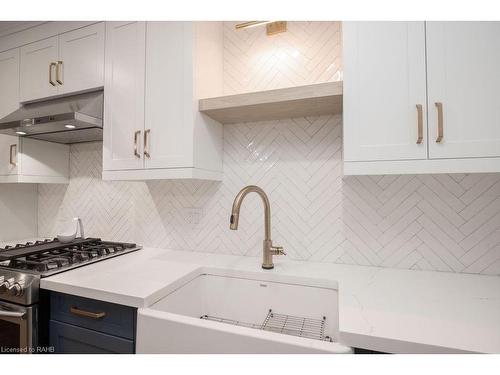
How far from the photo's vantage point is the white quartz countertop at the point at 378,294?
2.22ft

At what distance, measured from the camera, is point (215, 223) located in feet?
5.34

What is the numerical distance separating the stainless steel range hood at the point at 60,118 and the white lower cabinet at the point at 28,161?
0.35ft

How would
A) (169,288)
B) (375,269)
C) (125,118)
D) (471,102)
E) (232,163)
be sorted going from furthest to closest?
(232,163) < (125,118) < (375,269) < (169,288) < (471,102)

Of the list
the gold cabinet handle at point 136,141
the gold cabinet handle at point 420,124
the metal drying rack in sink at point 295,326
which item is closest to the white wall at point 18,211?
the gold cabinet handle at point 136,141

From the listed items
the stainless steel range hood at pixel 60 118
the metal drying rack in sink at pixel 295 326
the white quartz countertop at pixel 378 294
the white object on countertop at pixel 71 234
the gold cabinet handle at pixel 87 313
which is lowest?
the metal drying rack in sink at pixel 295 326

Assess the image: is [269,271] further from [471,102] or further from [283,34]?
[283,34]

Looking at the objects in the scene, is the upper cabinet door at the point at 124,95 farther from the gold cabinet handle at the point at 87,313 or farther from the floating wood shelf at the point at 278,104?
the gold cabinet handle at the point at 87,313

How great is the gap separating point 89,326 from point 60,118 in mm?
1020

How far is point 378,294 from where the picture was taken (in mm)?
973

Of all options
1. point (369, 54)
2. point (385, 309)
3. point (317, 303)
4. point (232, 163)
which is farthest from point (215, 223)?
point (369, 54)

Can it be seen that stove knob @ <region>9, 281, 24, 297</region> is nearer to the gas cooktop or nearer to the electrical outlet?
the gas cooktop

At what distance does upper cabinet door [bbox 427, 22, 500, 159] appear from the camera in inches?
36.6

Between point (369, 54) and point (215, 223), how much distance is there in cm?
117

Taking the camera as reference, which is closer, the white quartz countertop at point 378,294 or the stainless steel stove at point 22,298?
the white quartz countertop at point 378,294
